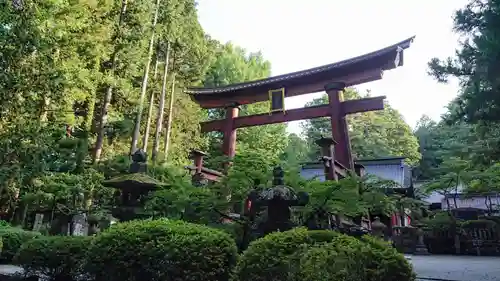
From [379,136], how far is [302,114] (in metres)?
19.4

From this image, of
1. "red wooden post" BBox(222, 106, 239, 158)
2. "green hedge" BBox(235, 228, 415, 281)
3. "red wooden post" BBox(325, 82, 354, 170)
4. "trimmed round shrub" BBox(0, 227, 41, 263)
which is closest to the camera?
"green hedge" BBox(235, 228, 415, 281)

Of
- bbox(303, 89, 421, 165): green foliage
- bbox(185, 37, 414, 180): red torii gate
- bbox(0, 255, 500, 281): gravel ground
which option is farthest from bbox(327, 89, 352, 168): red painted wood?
bbox(303, 89, 421, 165): green foliage

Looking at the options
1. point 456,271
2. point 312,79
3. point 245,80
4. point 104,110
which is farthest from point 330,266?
point 245,80

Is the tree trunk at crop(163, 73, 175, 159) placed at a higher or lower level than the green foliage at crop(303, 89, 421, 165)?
lower

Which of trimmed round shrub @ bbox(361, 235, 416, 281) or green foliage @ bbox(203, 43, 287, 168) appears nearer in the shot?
trimmed round shrub @ bbox(361, 235, 416, 281)

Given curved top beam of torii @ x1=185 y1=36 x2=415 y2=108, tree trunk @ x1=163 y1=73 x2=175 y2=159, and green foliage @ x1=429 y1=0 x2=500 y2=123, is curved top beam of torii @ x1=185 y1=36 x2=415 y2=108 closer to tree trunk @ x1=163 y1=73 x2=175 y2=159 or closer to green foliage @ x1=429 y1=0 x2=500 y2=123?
tree trunk @ x1=163 y1=73 x2=175 y2=159

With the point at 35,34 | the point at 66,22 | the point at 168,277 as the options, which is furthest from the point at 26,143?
the point at 168,277

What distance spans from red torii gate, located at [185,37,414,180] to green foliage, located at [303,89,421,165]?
15086mm

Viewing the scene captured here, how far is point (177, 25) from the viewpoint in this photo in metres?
15.5

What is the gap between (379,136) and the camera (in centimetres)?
3138

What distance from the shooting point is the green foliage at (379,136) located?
30.5 metres

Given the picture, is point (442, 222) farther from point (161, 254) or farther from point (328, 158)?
point (161, 254)

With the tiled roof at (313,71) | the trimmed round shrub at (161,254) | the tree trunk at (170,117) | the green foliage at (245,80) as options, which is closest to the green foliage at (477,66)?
the trimmed round shrub at (161,254)

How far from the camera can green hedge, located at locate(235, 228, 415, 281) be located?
3.59 m
